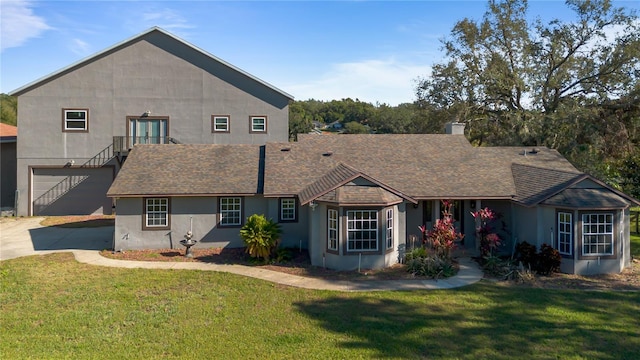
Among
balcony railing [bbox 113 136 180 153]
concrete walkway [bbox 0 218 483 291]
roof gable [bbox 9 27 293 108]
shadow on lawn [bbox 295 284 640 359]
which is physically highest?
roof gable [bbox 9 27 293 108]

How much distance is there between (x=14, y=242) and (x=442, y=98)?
92.4 ft

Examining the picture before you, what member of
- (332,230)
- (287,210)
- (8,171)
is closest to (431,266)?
(332,230)

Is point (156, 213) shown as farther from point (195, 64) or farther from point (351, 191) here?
point (195, 64)

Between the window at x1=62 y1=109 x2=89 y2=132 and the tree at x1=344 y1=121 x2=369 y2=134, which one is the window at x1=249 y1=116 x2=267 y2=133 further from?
the tree at x1=344 y1=121 x2=369 y2=134

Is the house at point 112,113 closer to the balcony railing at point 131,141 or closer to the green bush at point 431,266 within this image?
the balcony railing at point 131,141

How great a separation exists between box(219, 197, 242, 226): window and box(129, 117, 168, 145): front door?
11.3 meters

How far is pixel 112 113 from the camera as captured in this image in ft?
83.5

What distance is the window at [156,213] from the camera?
1644cm

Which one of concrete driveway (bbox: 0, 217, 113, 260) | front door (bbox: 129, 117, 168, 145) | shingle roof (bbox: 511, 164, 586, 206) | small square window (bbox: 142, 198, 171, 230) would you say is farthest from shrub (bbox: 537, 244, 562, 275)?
front door (bbox: 129, 117, 168, 145)

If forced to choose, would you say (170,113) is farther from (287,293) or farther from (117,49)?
(287,293)

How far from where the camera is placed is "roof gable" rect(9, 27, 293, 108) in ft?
81.7

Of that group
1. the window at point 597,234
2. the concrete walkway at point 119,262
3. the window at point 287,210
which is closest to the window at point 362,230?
the concrete walkway at point 119,262

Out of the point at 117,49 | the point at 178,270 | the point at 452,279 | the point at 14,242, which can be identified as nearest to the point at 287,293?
the point at 178,270

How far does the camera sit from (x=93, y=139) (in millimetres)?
25359
